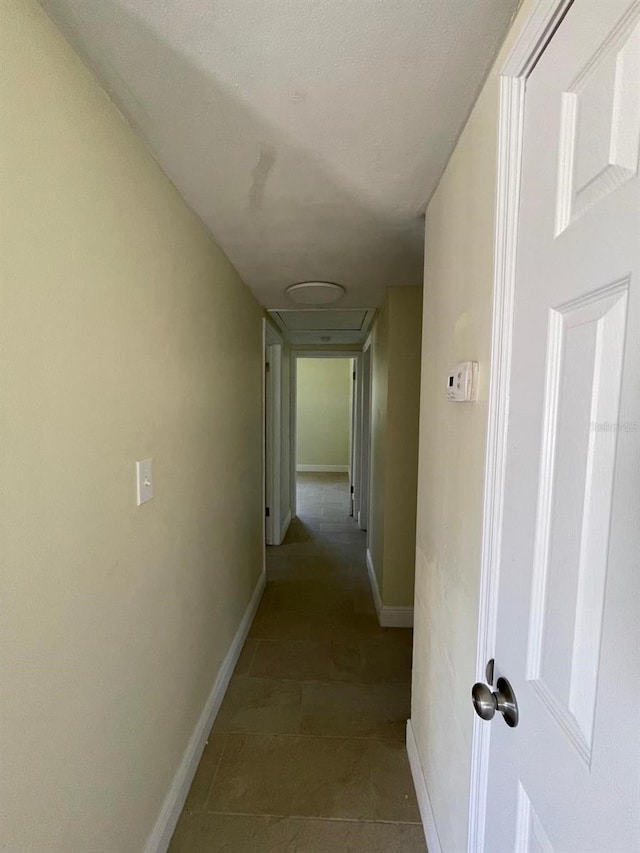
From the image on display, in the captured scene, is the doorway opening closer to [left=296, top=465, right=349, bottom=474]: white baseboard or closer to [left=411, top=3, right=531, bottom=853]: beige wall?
[left=296, top=465, right=349, bottom=474]: white baseboard

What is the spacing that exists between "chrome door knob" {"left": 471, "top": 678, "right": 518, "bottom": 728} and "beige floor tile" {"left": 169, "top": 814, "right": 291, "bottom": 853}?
1.10 metres

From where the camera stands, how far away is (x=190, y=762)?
151 cm

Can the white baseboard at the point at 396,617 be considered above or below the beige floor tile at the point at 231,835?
above

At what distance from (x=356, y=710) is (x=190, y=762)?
→ 766 millimetres

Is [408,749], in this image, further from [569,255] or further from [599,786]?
[569,255]

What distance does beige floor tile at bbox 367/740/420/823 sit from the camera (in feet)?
4.70

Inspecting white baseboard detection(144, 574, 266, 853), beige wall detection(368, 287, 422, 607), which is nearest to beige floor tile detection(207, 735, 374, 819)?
white baseboard detection(144, 574, 266, 853)

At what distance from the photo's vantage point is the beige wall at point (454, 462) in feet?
2.93

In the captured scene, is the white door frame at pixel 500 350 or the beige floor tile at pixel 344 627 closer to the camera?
the white door frame at pixel 500 350

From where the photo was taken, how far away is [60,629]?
806 mm

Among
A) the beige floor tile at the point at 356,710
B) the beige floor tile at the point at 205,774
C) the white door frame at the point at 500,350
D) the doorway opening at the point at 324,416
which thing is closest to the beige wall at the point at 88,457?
the beige floor tile at the point at 205,774

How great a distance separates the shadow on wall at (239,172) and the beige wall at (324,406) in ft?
18.5

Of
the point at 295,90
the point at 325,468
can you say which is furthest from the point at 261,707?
the point at 325,468

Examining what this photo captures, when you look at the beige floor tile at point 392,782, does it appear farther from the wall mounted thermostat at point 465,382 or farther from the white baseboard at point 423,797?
the wall mounted thermostat at point 465,382
